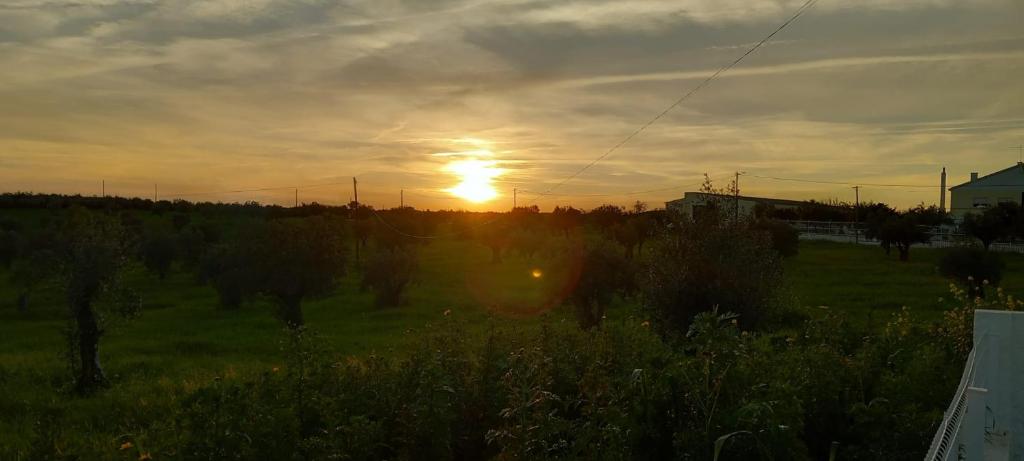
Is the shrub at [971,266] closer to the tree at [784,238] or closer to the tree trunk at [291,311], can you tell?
the tree at [784,238]

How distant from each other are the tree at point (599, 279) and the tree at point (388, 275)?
36.8 feet

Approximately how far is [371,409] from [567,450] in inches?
95.2

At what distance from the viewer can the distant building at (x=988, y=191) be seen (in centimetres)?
8038

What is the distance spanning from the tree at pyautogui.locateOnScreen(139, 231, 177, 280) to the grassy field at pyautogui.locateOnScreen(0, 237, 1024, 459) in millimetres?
1032

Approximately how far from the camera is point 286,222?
91.0ft

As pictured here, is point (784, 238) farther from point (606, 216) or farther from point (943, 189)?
point (943, 189)

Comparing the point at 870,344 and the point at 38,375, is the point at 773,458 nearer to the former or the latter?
the point at 870,344

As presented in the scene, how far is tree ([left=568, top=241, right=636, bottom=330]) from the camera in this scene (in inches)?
949

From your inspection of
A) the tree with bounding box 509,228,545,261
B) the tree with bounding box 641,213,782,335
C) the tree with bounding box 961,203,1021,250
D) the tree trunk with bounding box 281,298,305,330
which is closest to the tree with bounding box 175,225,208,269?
the tree trunk with bounding box 281,298,305,330

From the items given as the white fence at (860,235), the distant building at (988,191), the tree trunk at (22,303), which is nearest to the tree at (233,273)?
the tree trunk at (22,303)

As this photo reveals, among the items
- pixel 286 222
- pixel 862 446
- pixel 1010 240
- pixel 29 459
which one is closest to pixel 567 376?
pixel 862 446

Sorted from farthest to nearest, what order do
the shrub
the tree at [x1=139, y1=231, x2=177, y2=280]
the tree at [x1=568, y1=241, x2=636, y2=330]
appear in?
the tree at [x1=139, y1=231, x2=177, y2=280] < the shrub < the tree at [x1=568, y1=241, x2=636, y2=330]

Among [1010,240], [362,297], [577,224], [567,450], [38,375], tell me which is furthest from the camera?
[577,224]

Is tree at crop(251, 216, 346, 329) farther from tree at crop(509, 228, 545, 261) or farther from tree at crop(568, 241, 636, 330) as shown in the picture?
tree at crop(509, 228, 545, 261)
